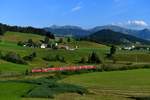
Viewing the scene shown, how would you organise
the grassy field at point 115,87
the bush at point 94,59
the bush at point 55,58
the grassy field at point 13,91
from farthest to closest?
the bush at point 55,58 → the bush at point 94,59 → the grassy field at point 115,87 → the grassy field at point 13,91

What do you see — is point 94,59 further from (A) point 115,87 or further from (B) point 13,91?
(B) point 13,91

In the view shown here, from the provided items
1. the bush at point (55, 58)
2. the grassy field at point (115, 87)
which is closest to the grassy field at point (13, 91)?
the grassy field at point (115, 87)

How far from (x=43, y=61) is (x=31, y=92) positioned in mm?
74121

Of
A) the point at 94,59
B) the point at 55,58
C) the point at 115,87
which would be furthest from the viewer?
the point at 55,58

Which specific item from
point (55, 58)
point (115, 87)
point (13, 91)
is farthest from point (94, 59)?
point (13, 91)

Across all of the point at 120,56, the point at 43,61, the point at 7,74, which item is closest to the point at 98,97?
the point at 7,74

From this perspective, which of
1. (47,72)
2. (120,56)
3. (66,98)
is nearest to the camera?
(66,98)

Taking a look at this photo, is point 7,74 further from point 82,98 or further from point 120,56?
point 120,56

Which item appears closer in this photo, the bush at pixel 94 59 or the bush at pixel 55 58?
the bush at pixel 94 59

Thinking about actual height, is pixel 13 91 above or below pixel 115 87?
above

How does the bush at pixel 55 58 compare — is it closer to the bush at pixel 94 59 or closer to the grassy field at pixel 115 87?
the bush at pixel 94 59

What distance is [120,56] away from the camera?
12431cm

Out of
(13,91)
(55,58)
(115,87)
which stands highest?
(55,58)

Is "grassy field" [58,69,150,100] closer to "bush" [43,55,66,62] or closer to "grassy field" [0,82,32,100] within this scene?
"grassy field" [0,82,32,100]
